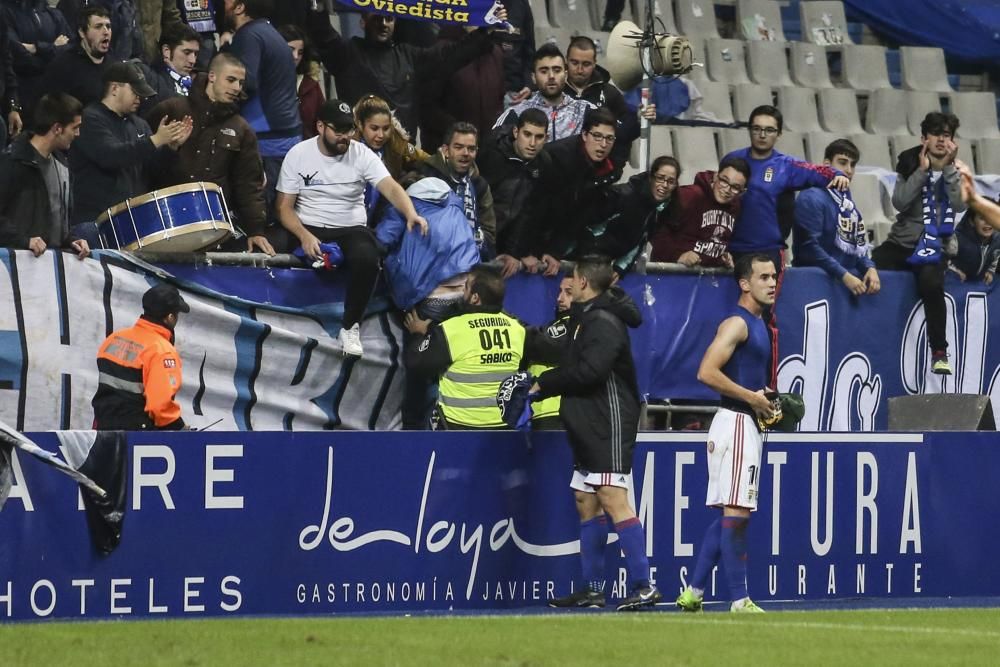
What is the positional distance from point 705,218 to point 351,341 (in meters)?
3.16

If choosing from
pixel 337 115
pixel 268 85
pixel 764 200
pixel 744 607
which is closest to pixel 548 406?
pixel 744 607

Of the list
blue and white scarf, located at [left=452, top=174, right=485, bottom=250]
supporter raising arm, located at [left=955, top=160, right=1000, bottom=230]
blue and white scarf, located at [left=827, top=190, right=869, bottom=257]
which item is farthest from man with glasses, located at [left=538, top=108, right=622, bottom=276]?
supporter raising arm, located at [left=955, top=160, right=1000, bottom=230]

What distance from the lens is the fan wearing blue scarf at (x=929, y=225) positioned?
14734 mm

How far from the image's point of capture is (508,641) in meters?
8.35

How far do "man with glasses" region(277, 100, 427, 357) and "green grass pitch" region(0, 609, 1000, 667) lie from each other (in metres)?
2.74

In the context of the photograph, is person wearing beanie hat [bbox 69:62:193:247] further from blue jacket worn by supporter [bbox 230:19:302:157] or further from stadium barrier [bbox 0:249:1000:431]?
blue jacket worn by supporter [bbox 230:19:302:157]

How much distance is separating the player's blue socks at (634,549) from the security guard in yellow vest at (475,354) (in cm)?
116

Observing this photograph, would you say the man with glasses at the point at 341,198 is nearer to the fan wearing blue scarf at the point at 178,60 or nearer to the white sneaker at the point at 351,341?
the white sneaker at the point at 351,341

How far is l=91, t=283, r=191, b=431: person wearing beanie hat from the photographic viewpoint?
33.5ft

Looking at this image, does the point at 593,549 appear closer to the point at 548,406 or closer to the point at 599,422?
the point at 599,422

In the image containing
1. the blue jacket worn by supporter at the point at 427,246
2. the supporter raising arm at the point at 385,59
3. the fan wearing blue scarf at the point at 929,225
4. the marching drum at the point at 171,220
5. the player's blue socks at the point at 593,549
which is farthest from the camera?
the fan wearing blue scarf at the point at 929,225

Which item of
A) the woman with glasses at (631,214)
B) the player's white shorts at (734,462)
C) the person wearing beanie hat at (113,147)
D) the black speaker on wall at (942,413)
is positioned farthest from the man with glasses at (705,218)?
the person wearing beanie hat at (113,147)

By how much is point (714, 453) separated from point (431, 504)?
1.63 metres

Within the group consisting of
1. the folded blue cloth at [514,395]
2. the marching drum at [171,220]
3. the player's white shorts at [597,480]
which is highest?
the marching drum at [171,220]
